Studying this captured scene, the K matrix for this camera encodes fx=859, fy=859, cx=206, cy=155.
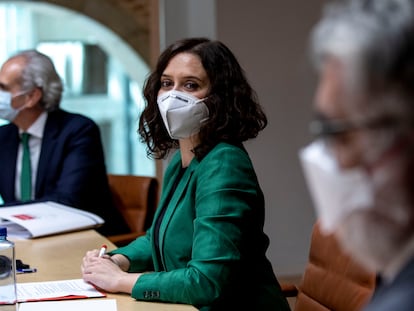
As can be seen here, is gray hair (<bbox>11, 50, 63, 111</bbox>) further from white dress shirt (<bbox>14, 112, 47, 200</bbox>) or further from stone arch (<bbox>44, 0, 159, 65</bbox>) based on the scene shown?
stone arch (<bbox>44, 0, 159, 65</bbox>)

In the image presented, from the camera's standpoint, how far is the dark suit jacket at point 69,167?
3.86 m

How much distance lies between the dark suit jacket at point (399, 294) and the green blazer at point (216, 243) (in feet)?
3.47

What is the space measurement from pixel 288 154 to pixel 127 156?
7.54 feet

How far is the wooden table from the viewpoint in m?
2.26

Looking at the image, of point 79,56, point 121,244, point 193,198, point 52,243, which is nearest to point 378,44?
point 193,198

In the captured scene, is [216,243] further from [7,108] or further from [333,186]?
[7,108]

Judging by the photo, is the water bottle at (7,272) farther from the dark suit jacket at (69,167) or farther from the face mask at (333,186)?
the dark suit jacket at (69,167)

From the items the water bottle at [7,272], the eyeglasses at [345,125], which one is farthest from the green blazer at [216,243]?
the eyeglasses at [345,125]

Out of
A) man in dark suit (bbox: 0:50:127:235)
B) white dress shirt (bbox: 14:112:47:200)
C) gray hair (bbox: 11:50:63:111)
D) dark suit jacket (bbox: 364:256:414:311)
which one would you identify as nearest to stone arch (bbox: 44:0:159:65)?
gray hair (bbox: 11:50:63:111)

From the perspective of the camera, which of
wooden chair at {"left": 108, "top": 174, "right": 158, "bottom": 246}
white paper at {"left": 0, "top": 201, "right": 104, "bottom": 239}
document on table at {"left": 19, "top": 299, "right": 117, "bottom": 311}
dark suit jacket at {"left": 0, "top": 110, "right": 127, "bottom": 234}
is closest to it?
document on table at {"left": 19, "top": 299, "right": 117, "bottom": 311}

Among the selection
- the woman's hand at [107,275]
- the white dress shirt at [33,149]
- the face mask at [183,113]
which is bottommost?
the woman's hand at [107,275]

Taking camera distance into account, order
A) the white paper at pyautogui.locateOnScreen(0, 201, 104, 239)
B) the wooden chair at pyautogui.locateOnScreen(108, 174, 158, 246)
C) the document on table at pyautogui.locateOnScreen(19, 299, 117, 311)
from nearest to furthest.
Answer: the document on table at pyautogui.locateOnScreen(19, 299, 117, 311) → the white paper at pyautogui.locateOnScreen(0, 201, 104, 239) → the wooden chair at pyautogui.locateOnScreen(108, 174, 158, 246)

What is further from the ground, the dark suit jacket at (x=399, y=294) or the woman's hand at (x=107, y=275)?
the dark suit jacket at (x=399, y=294)

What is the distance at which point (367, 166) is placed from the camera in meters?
1.17
